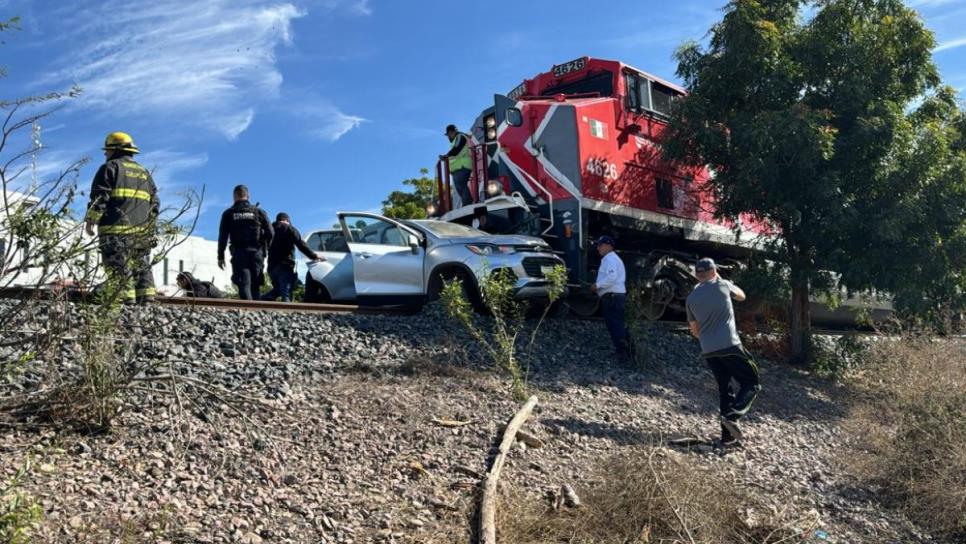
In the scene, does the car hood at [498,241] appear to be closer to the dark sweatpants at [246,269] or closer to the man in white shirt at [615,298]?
the man in white shirt at [615,298]

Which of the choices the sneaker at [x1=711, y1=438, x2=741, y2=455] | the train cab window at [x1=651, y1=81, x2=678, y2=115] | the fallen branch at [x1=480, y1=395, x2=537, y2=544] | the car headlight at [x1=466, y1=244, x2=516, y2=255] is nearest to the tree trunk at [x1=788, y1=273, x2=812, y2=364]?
the train cab window at [x1=651, y1=81, x2=678, y2=115]

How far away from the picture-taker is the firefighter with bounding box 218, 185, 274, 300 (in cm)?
1066

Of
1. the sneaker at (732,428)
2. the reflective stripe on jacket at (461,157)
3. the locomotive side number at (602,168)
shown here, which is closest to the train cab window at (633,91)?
the locomotive side number at (602,168)

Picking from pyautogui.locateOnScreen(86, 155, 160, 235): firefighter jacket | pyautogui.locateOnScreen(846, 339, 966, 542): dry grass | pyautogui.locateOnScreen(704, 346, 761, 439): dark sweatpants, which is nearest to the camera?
pyautogui.locateOnScreen(846, 339, 966, 542): dry grass

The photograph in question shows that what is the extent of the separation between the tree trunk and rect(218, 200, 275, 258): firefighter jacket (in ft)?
25.6

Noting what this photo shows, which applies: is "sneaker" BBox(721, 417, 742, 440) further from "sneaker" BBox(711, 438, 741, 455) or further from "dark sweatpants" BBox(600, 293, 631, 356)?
"dark sweatpants" BBox(600, 293, 631, 356)

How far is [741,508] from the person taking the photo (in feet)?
19.3

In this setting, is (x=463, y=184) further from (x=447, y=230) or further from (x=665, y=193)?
(x=665, y=193)

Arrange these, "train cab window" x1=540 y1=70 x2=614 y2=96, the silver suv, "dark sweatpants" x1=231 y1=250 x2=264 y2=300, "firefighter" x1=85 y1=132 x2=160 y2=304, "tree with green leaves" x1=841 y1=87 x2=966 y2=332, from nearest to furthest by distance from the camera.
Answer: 1. "firefighter" x1=85 y1=132 x2=160 y2=304
2. the silver suv
3. "dark sweatpants" x1=231 y1=250 x2=264 y2=300
4. "tree with green leaves" x1=841 y1=87 x2=966 y2=332
5. "train cab window" x1=540 y1=70 x2=614 y2=96

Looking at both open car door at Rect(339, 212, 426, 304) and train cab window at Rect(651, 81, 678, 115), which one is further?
train cab window at Rect(651, 81, 678, 115)

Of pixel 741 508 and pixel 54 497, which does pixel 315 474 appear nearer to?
pixel 54 497

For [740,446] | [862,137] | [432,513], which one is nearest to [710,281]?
[740,446]

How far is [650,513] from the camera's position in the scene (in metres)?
5.48

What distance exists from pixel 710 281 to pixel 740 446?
150 cm
